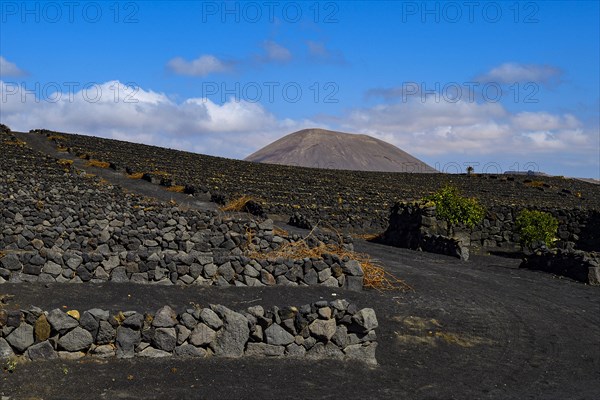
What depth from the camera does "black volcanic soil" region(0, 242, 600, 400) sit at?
1034cm

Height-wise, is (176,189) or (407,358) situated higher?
(176,189)

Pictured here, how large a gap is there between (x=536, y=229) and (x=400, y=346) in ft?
66.4

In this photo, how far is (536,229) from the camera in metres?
31.2

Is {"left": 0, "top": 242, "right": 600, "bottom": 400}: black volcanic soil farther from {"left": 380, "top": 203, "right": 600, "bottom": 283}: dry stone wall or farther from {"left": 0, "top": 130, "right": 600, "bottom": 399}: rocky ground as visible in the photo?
{"left": 380, "top": 203, "right": 600, "bottom": 283}: dry stone wall

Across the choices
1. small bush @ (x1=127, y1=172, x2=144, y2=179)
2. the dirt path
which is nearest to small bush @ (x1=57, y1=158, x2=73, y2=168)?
the dirt path

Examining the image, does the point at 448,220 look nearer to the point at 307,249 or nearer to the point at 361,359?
the point at 307,249

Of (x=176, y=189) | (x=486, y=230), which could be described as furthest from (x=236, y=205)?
(x=486, y=230)

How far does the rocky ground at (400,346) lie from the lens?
10.4 meters

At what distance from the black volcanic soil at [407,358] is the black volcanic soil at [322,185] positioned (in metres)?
25.0

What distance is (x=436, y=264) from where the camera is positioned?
983 inches

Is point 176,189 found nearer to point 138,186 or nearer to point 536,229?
point 138,186

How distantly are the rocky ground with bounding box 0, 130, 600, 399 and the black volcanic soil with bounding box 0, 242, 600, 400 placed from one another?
27 mm

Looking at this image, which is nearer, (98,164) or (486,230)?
(486,230)

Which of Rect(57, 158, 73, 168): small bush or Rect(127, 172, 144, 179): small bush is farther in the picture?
Rect(57, 158, 73, 168): small bush
